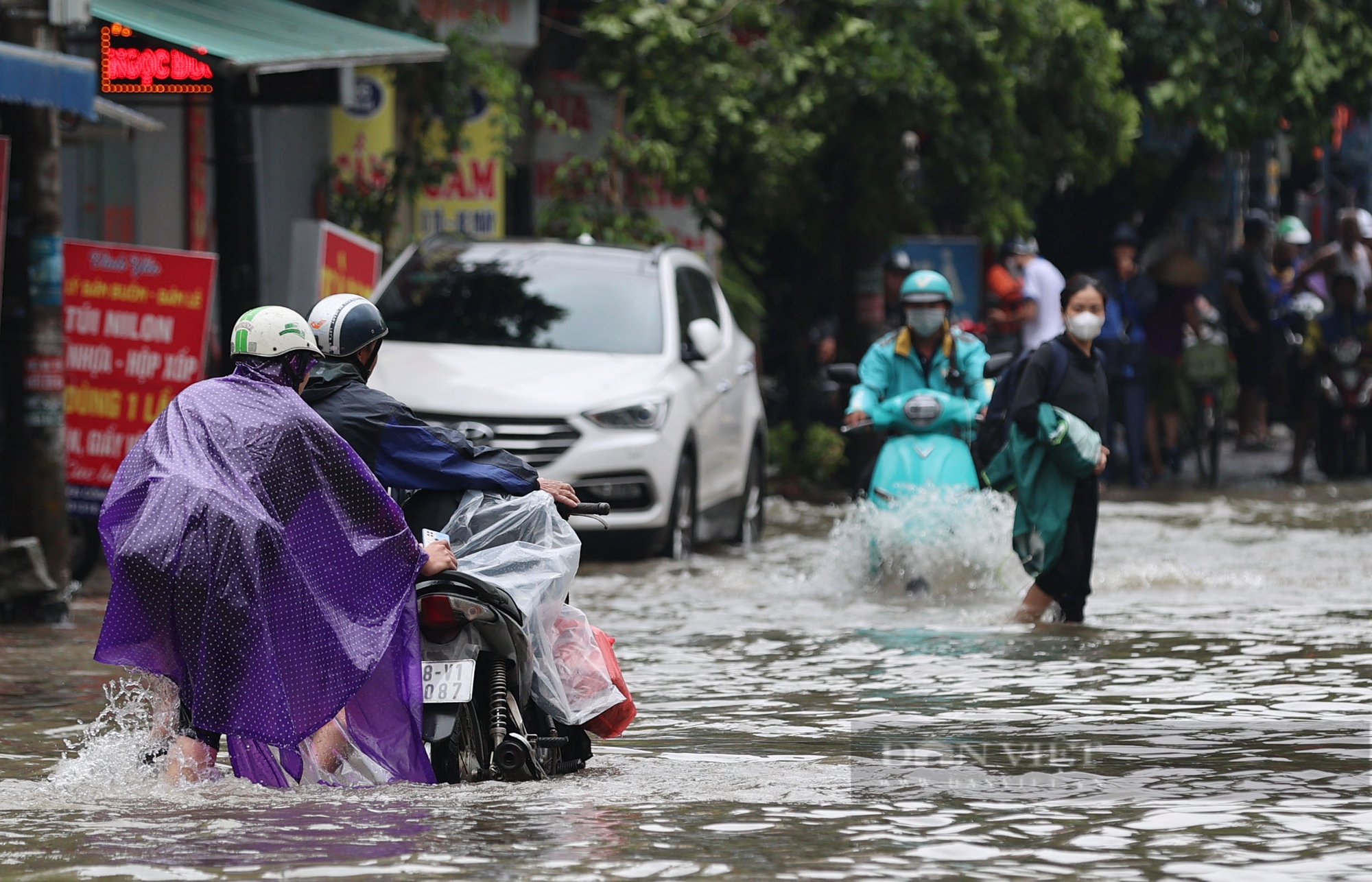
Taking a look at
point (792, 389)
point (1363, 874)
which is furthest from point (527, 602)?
point (792, 389)

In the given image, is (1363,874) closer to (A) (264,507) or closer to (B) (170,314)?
(A) (264,507)

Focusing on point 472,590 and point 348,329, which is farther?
point 348,329

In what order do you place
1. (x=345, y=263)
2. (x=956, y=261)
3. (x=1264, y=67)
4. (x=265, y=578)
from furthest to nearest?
1. (x=956, y=261)
2. (x=1264, y=67)
3. (x=345, y=263)
4. (x=265, y=578)

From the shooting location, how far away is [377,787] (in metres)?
6.93

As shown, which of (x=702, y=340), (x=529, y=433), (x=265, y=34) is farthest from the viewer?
(x=702, y=340)

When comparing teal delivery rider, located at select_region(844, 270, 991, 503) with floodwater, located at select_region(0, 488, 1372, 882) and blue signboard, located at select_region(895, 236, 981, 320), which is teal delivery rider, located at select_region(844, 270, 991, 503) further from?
blue signboard, located at select_region(895, 236, 981, 320)

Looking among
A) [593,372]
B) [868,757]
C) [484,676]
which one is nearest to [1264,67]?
[593,372]

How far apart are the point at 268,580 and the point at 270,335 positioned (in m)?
0.68

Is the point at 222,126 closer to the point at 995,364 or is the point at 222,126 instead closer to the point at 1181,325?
the point at 995,364

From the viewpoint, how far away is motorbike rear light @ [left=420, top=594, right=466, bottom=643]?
6922mm

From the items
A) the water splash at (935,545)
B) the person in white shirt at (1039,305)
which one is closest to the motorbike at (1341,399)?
the person in white shirt at (1039,305)

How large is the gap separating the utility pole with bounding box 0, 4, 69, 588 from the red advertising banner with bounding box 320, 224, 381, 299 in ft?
8.59

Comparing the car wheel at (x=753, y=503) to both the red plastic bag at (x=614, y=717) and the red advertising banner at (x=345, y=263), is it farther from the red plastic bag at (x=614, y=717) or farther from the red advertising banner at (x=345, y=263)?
the red plastic bag at (x=614, y=717)

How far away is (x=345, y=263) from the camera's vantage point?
47.7 feet
